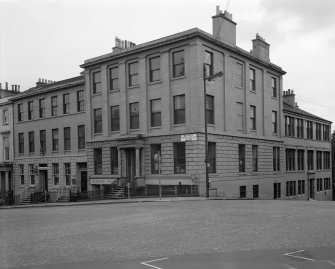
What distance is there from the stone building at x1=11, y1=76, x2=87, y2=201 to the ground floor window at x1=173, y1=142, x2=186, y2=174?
12.7 m

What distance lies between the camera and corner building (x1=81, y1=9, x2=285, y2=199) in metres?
29.6

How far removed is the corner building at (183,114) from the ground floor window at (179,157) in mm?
73

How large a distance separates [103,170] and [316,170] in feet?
95.6

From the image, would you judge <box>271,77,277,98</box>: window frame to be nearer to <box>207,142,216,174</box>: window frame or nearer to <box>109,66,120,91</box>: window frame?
<box>207,142,216,174</box>: window frame

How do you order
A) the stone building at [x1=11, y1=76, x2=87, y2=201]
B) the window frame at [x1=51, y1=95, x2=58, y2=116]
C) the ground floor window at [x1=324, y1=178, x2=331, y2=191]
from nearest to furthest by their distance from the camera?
the stone building at [x1=11, y1=76, x2=87, y2=201] < the window frame at [x1=51, y1=95, x2=58, y2=116] < the ground floor window at [x1=324, y1=178, x2=331, y2=191]

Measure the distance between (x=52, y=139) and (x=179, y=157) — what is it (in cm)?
1854

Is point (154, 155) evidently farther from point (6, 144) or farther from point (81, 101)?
point (6, 144)

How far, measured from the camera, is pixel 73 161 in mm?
40750

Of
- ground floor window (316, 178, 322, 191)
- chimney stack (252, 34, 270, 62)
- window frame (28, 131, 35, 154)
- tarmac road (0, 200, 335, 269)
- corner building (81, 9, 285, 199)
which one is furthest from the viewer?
ground floor window (316, 178, 322, 191)

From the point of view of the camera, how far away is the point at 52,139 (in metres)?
43.4

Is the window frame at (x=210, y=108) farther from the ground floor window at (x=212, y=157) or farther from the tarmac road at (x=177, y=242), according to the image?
the tarmac road at (x=177, y=242)

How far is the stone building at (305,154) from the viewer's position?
44556mm

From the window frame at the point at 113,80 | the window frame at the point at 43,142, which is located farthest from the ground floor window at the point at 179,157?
the window frame at the point at 43,142

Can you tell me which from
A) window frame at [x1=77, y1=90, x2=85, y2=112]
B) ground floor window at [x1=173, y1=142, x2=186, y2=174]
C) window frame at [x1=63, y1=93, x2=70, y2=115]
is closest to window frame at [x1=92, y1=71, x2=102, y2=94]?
window frame at [x1=77, y1=90, x2=85, y2=112]
